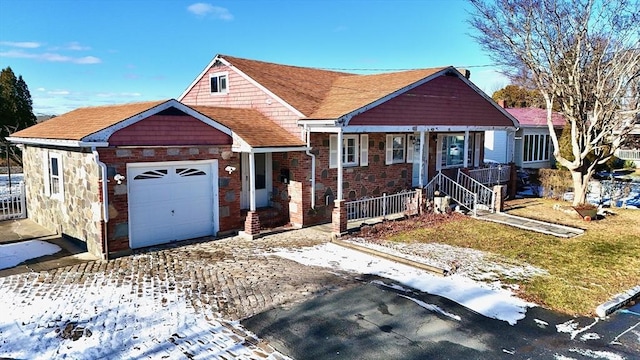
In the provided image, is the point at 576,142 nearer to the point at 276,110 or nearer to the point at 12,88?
the point at 276,110

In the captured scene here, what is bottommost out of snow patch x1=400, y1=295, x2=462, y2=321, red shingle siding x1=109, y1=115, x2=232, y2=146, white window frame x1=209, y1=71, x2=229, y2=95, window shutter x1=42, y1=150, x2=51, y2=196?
snow patch x1=400, y1=295, x2=462, y2=321

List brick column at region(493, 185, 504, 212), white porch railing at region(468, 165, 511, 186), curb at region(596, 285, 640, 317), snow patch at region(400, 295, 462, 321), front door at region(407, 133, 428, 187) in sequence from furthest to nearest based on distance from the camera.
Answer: white porch railing at region(468, 165, 511, 186) → front door at region(407, 133, 428, 187) → brick column at region(493, 185, 504, 212) → curb at region(596, 285, 640, 317) → snow patch at region(400, 295, 462, 321)

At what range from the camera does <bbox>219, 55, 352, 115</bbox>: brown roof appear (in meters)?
15.3

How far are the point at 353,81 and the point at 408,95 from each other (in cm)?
359

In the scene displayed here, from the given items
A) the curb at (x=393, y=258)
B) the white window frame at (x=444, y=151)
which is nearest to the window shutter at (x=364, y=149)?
the curb at (x=393, y=258)

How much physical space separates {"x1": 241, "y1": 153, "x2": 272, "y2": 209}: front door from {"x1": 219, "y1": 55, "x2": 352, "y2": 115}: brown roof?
2.12 m

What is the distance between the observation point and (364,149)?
15977 millimetres

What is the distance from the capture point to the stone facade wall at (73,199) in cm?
1068

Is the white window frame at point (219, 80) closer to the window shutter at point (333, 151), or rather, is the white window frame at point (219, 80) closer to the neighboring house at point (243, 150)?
the neighboring house at point (243, 150)

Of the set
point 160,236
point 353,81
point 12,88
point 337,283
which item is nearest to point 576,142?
point 353,81

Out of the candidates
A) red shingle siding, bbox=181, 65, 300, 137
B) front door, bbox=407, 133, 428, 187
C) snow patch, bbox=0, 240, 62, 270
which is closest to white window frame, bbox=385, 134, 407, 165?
front door, bbox=407, 133, 428, 187

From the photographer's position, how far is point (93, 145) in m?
10.2

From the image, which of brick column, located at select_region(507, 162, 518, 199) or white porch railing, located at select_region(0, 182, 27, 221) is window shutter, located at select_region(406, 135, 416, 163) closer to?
brick column, located at select_region(507, 162, 518, 199)

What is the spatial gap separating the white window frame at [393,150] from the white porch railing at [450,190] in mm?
1496
